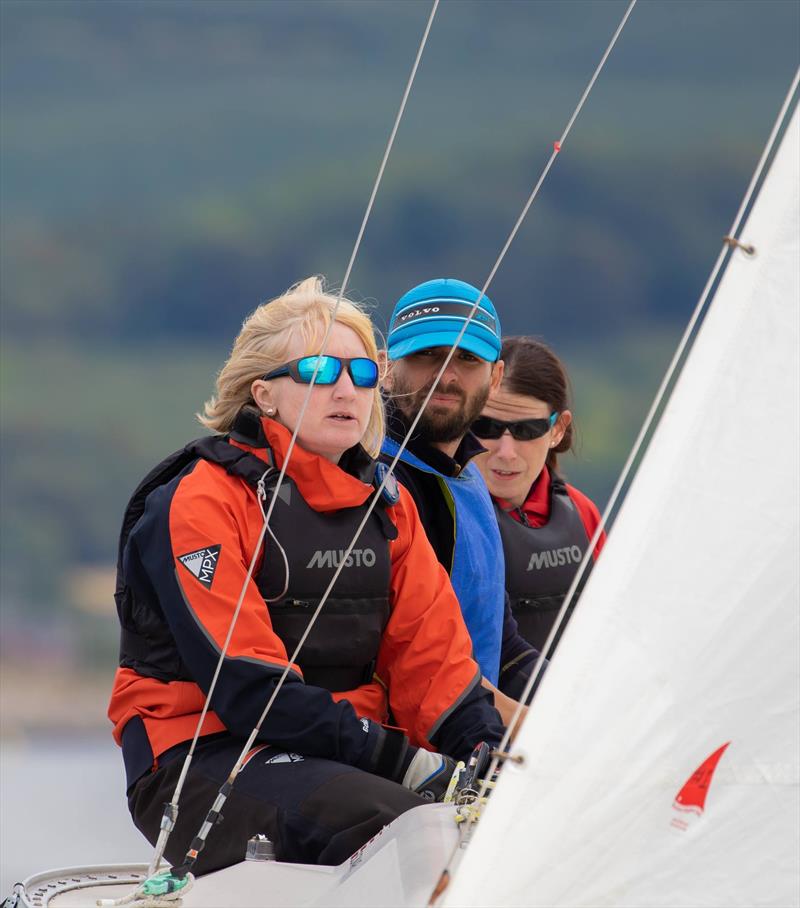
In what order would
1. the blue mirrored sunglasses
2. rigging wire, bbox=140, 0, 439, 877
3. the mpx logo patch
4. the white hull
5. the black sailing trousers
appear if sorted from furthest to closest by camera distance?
1. the blue mirrored sunglasses
2. the mpx logo patch
3. the black sailing trousers
4. rigging wire, bbox=140, 0, 439, 877
5. the white hull

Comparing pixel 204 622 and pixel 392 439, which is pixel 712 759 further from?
pixel 392 439

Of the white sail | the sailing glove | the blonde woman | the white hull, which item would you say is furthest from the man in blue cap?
the white sail

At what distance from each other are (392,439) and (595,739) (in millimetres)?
1298

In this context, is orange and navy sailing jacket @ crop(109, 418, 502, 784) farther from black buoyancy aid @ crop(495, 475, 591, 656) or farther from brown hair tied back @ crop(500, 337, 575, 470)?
brown hair tied back @ crop(500, 337, 575, 470)

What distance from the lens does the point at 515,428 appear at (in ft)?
9.41

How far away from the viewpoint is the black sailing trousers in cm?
166

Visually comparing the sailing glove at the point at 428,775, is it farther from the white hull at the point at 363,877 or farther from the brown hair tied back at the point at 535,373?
the brown hair tied back at the point at 535,373

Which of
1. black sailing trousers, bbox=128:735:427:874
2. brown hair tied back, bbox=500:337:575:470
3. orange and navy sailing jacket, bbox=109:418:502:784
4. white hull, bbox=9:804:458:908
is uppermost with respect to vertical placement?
brown hair tied back, bbox=500:337:575:470

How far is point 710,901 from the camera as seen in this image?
4.08 ft

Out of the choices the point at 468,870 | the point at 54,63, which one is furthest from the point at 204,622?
the point at 54,63

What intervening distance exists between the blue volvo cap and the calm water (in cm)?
134

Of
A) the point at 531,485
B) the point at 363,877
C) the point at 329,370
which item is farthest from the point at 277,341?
the point at 531,485

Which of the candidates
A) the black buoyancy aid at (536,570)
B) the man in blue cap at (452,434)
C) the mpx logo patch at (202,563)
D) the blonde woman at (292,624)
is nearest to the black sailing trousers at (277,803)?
the blonde woman at (292,624)

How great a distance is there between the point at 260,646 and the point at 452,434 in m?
0.78
